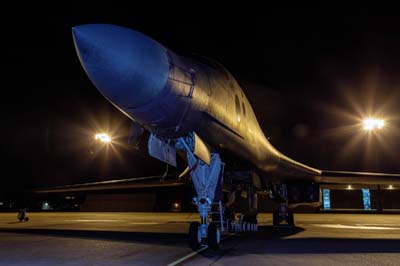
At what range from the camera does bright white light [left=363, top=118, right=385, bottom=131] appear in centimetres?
2172

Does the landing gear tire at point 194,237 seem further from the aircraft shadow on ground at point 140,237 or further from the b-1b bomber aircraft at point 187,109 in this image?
the aircraft shadow on ground at point 140,237

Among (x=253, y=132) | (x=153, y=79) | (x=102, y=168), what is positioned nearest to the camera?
(x=153, y=79)

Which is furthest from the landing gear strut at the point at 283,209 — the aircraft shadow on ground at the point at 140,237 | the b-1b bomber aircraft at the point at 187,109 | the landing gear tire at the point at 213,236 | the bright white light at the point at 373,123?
the bright white light at the point at 373,123

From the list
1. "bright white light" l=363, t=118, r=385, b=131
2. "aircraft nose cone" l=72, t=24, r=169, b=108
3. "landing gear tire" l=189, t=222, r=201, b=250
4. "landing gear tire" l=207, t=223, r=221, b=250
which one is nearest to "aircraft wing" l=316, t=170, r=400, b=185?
"bright white light" l=363, t=118, r=385, b=131

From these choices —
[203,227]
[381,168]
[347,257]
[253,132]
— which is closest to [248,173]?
[253,132]

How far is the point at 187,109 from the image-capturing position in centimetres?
679

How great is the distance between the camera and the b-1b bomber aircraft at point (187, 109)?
528 centimetres

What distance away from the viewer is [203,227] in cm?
809

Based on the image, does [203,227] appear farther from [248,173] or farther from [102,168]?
[102,168]

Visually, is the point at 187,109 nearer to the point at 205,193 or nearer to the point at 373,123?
the point at 205,193

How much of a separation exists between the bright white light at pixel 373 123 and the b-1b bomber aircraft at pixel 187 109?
38.8ft

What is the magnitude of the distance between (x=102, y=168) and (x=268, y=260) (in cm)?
4405

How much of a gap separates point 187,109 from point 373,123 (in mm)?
19098

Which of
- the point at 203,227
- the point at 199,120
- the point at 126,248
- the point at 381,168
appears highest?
the point at 381,168
